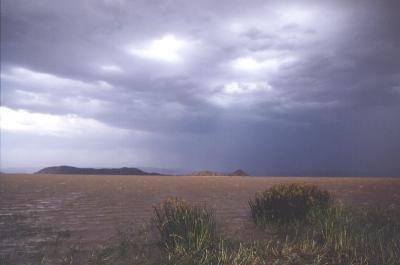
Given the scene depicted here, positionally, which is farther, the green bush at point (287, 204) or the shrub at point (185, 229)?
the green bush at point (287, 204)

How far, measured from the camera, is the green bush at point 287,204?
13491mm

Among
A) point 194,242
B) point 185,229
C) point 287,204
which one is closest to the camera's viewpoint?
point 194,242

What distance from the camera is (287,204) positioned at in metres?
13.8

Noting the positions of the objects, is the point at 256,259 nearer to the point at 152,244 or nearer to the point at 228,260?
the point at 228,260

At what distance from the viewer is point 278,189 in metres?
14.4

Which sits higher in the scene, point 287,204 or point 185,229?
point 287,204

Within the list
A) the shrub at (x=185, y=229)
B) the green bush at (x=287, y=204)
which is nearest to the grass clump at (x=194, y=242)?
the shrub at (x=185, y=229)

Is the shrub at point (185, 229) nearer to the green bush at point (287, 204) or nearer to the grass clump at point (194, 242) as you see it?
the grass clump at point (194, 242)

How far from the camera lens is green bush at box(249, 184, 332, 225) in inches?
531

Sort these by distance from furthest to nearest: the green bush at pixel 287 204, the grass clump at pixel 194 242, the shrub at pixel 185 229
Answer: the green bush at pixel 287 204 → the shrub at pixel 185 229 → the grass clump at pixel 194 242

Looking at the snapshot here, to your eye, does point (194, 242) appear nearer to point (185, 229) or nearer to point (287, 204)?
point (185, 229)

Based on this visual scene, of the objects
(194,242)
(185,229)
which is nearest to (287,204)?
(185,229)

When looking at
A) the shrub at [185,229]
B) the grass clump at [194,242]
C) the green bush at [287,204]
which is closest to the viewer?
the grass clump at [194,242]

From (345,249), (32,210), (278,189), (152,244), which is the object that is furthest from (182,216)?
(32,210)
